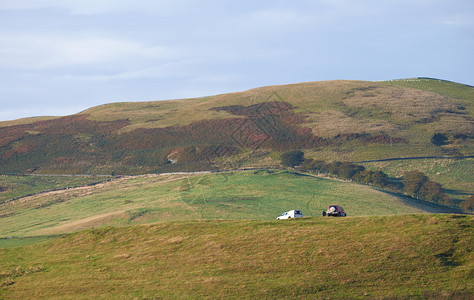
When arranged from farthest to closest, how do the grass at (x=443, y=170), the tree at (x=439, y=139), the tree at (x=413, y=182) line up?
the tree at (x=439, y=139)
the grass at (x=443, y=170)
the tree at (x=413, y=182)

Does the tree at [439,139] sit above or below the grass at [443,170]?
above

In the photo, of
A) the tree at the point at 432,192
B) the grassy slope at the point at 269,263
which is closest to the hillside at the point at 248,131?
the tree at the point at 432,192

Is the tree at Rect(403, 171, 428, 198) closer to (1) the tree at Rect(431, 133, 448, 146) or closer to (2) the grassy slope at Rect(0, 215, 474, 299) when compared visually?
(1) the tree at Rect(431, 133, 448, 146)

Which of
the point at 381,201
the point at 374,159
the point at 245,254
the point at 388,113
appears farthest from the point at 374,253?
the point at 388,113

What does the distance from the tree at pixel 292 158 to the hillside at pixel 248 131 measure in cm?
270

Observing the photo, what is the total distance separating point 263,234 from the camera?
3703 centimetres

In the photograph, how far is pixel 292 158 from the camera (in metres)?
99.6

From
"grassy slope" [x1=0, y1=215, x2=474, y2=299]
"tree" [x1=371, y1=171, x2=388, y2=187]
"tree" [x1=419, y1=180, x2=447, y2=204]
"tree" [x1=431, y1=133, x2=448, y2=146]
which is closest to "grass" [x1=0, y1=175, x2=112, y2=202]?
"tree" [x1=371, y1=171, x2=388, y2=187]

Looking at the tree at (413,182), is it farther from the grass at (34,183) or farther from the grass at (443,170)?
the grass at (34,183)

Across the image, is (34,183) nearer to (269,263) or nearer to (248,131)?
(248,131)

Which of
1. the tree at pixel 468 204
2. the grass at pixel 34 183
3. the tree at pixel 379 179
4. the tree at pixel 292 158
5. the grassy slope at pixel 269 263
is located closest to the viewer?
the grassy slope at pixel 269 263

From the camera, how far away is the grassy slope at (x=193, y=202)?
59000 mm

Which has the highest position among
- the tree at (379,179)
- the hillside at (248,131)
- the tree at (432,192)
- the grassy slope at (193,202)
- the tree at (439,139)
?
the hillside at (248,131)

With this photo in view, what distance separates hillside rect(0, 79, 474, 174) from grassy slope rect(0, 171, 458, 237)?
61.6 feet
